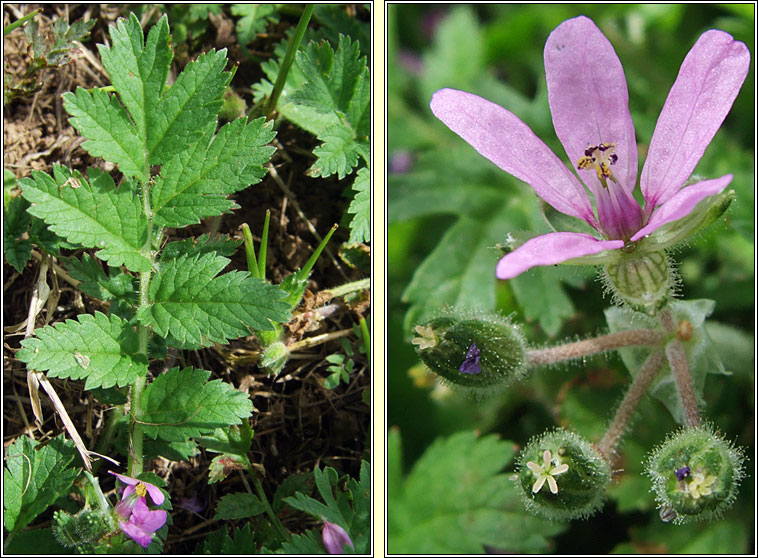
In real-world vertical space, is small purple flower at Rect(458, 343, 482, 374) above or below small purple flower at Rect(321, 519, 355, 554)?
above

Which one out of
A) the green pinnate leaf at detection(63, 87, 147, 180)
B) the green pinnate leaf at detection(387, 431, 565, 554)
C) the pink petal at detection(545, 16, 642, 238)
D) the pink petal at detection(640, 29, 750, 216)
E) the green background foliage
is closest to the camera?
the pink petal at detection(640, 29, 750, 216)

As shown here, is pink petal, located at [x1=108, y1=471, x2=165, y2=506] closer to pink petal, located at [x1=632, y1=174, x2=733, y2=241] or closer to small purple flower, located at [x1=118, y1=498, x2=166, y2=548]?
small purple flower, located at [x1=118, y1=498, x2=166, y2=548]

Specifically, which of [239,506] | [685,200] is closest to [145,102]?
[239,506]

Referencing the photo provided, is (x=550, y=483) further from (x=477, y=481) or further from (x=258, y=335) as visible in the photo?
(x=258, y=335)

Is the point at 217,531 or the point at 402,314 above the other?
the point at 402,314

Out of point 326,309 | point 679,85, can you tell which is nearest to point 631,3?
point 679,85

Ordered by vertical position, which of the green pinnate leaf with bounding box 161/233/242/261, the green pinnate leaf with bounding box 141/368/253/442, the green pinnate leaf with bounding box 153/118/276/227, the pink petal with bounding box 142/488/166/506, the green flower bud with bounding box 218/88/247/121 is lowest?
the pink petal with bounding box 142/488/166/506

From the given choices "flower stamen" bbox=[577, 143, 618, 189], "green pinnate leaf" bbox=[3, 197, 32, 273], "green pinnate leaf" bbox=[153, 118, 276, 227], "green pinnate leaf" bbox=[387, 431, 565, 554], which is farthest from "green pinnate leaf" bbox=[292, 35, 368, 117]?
"green pinnate leaf" bbox=[387, 431, 565, 554]
